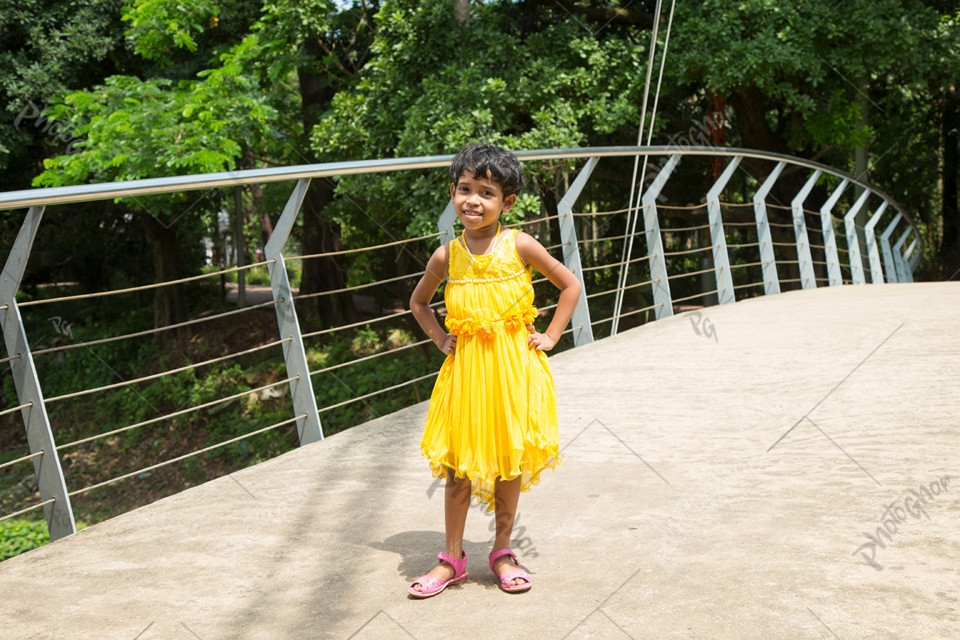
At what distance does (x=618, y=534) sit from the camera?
2.69 m

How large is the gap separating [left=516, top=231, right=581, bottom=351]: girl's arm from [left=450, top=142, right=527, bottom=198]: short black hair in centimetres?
15

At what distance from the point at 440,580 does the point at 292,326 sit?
5.55 ft

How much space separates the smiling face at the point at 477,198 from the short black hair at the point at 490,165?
0.01m

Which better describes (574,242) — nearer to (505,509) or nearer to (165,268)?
(505,509)

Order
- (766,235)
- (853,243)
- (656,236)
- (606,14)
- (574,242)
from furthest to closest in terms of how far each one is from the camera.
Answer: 1. (606,14)
2. (853,243)
3. (766,235)
4. (656,236)
5. (574,242)

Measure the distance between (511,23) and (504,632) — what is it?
10340 millimetres

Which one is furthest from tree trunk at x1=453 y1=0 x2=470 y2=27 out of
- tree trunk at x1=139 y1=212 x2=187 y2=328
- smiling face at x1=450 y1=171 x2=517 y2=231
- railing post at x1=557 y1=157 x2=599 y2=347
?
smiling face at x1=450 y1=171 x2=517 y2=231

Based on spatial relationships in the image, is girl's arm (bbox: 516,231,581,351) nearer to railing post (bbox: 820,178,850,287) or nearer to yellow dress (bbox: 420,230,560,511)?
yellow dress (bbox: 420,230,560,511)

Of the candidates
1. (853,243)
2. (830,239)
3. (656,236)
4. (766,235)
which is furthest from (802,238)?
(656,236)

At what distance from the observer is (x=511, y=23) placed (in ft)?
37.7

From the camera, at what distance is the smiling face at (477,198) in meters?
2.39

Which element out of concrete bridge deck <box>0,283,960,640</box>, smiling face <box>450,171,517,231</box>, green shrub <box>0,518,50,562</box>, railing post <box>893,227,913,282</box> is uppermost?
smiling face <box>450,171,517,231</box>

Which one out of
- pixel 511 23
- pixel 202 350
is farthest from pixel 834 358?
pixel 202 350

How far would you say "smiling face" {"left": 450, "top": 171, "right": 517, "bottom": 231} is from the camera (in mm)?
2395
